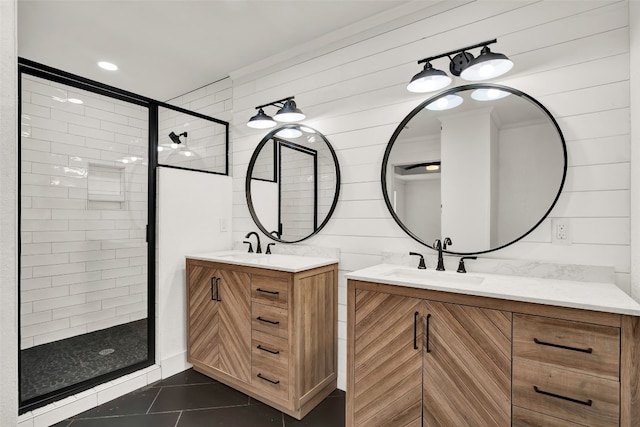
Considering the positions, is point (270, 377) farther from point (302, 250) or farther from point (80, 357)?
point (80, 357)

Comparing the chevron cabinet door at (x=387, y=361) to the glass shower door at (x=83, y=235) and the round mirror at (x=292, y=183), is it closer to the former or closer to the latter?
the round mirror at (x=292, y=183)

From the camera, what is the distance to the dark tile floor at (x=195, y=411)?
6.86ft

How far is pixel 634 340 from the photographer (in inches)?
48.7

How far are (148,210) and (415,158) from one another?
2.23 metres

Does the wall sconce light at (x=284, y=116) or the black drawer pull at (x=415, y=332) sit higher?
the wall sconce light at (x=284, y=116)

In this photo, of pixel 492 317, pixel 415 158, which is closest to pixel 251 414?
pixel 492 317

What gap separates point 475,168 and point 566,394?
126 centimetres

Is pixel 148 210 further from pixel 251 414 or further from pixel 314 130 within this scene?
pixel 251 414

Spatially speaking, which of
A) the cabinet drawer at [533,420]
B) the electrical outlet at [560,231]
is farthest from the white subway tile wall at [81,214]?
the electrical outlet at [560,231]

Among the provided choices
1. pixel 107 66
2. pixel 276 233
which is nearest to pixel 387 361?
pixel 276 233

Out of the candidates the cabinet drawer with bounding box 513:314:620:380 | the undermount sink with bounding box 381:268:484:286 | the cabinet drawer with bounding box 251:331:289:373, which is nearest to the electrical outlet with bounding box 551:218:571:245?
the undermount sink with bounding box 381:268:484:286

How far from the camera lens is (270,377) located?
2.22 meters

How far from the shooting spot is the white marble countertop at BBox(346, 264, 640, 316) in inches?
51.3
